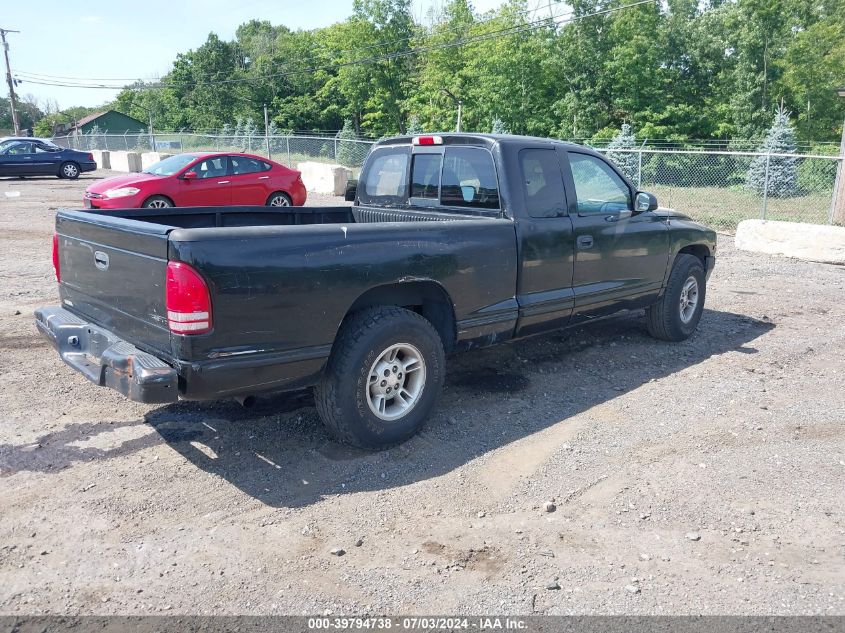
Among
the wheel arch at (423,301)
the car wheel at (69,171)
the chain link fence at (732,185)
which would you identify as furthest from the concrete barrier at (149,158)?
the wheel arch at (423,301)

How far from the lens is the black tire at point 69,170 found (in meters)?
25.9

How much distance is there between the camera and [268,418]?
4.75 metres

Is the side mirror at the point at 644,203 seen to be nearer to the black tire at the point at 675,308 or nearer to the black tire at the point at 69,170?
the black tire at the point at 675,308

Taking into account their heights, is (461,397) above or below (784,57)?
below

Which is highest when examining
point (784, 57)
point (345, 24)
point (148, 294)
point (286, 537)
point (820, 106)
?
point (345, 24)

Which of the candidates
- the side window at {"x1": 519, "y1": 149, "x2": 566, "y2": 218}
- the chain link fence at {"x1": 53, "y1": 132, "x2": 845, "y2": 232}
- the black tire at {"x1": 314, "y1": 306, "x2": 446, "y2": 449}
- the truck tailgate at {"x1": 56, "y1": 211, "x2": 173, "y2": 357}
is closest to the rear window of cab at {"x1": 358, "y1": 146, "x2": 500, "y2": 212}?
the side window at {"x1": 519, "y1": 149, "x2": 566, "y2": 218}

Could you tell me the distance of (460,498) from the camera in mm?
3783

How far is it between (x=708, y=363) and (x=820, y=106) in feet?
124

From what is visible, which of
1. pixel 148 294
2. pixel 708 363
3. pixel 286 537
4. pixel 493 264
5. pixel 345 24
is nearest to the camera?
pixel 286 537

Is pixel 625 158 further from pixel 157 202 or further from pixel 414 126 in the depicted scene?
pixel 414 126

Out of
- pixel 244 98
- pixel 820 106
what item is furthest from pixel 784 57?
pixel 244 98

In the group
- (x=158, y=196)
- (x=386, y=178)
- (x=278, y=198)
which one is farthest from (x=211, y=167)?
(x=386, y=178)

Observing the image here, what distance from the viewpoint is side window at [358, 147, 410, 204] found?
224 inches

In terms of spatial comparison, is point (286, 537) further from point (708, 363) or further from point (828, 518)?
point (708, 363)
